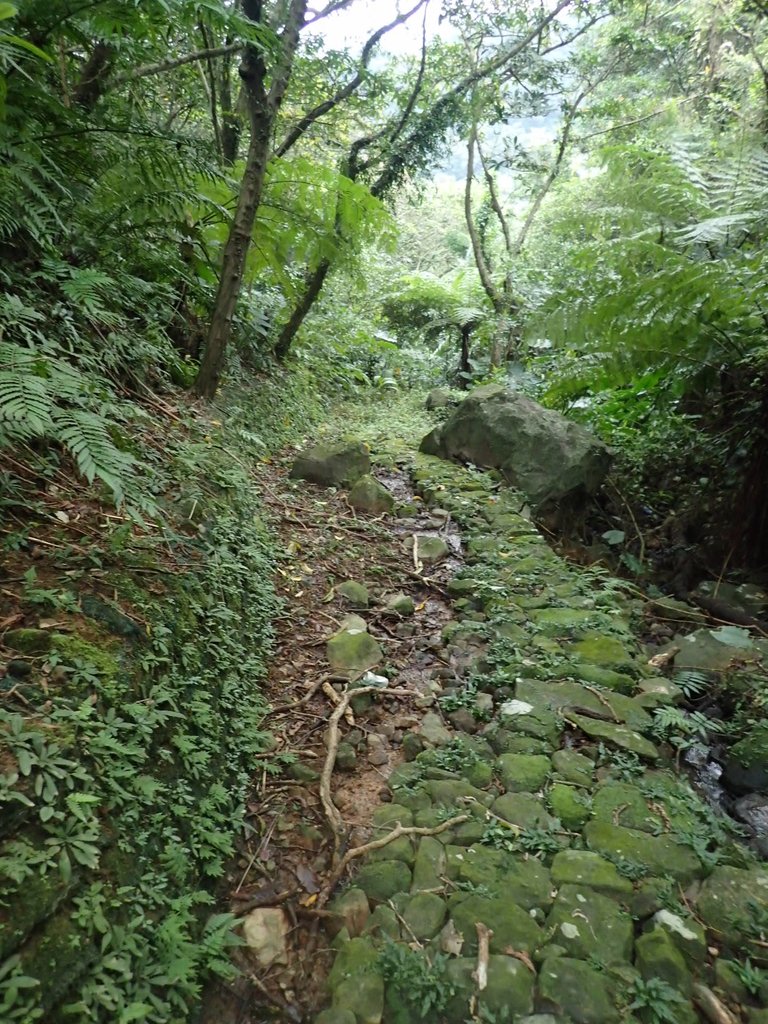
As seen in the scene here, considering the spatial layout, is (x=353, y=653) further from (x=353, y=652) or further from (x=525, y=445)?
(x=525, y=445)

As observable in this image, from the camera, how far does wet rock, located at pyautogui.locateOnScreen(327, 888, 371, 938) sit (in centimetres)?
154

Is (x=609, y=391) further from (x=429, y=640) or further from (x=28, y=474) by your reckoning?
(x=28, y=474)

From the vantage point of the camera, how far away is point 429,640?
9.22ft

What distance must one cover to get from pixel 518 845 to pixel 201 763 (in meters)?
0.94

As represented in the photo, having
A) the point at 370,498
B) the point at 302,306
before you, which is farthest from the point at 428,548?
the point at 302,306

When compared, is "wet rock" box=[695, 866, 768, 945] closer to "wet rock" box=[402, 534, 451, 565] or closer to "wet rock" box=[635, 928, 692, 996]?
"wet rock" box=[635, 928, 692, 996]

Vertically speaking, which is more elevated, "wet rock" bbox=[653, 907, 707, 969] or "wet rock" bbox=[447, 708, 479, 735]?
"wet rock" bbox=[653, 907, 707, 969]

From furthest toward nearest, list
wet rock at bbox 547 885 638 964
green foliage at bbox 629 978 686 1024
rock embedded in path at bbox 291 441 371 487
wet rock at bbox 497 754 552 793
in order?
rock embedded in path at bbox 291 441 371 487
wet rock at bbox 497 754 552 793
wet rock at bbox 547 885 638 964
green foliage at bbox 629 978 686 1024

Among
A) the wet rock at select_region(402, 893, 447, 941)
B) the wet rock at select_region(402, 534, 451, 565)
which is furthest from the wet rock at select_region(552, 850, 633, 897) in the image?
the wet rock at select_region(402, 534, 451, 565)

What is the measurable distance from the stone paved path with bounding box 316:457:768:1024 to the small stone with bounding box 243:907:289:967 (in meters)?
0.15

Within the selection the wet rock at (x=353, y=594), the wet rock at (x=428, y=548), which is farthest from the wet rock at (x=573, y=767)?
the wet rock at (x=428, y=548)

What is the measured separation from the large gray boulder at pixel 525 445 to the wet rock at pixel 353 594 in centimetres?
185

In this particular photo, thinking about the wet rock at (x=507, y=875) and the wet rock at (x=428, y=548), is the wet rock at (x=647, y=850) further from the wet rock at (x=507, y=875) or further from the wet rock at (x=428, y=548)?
the wet rock at (x=428, y=548)

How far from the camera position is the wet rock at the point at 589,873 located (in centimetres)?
160
